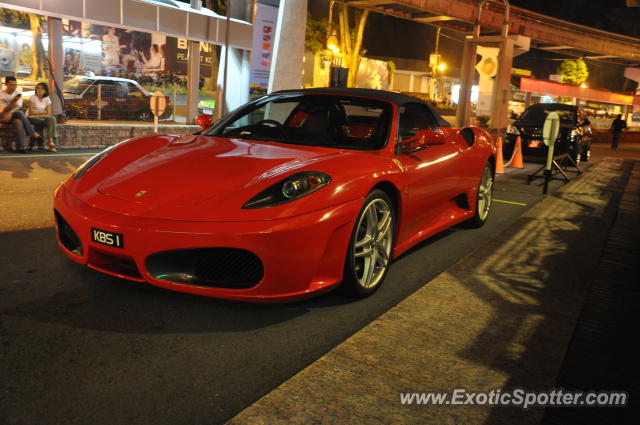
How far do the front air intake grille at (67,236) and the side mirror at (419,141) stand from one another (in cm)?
227

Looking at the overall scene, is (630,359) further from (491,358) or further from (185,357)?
(185,357)

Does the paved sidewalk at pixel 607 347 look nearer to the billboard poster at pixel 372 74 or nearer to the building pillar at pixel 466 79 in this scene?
the building pillar at pixel 466 79

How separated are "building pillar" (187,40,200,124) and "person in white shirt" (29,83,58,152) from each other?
4573mm

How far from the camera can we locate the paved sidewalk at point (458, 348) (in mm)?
2379

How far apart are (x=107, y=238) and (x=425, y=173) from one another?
7.87 feet

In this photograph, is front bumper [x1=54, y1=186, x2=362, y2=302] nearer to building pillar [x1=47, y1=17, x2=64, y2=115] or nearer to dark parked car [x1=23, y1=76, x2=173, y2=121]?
building pillar [x1=47, y1=17, x2=64, y2=115]

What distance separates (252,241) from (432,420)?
1235 millimetres

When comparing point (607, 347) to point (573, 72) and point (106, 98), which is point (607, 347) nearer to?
point (106, 98)

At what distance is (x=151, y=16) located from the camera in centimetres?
1410

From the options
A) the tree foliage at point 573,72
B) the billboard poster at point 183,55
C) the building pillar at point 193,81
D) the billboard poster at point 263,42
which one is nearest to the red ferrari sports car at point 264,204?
the billboard poster at point 263,42

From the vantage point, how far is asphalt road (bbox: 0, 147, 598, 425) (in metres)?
2.33

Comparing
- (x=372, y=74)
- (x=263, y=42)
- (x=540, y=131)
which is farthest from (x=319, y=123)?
(x=372, y=74)

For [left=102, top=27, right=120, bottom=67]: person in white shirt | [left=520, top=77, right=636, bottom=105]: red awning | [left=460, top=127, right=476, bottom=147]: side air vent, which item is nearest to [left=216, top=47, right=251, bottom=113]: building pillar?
[left=102, top=27, right=120, bottom=67]: person in white shirt

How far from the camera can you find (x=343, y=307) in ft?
11.9
